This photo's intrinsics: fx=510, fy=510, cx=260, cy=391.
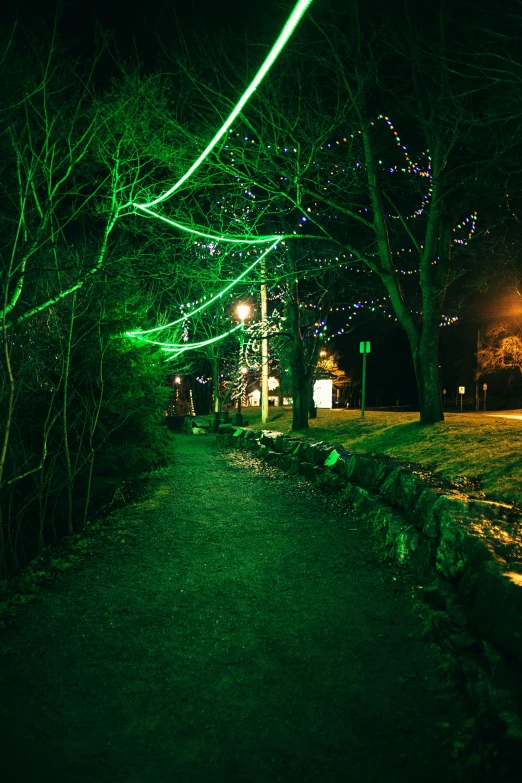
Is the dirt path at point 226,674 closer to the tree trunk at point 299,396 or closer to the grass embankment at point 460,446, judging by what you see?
the grass embankment at point 460,446

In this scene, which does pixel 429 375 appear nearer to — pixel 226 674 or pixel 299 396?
pixel 299 396

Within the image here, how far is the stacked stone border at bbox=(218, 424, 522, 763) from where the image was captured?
9.52ft

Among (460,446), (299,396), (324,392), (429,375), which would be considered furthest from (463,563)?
(324,392)

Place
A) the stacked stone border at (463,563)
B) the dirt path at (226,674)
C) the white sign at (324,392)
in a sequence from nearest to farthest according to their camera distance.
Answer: the dirt path at (226,674) < the stacked stone border at (463,563) < the white sign at (324,392)

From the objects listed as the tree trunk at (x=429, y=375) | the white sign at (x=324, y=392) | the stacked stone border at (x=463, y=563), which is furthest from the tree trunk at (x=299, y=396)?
the white sign at (x=324, y=392)

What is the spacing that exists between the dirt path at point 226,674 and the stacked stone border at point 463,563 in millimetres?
250

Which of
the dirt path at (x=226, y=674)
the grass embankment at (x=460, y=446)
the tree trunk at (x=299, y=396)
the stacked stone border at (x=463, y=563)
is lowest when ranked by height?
the dirt path at (x=226, y=674)

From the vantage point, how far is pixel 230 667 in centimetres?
356

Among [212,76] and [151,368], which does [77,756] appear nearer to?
[151,368]

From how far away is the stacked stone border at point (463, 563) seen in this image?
2902 mm

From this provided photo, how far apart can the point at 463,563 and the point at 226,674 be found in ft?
6.80

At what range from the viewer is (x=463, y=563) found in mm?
4152

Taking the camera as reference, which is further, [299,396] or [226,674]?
[299,396]

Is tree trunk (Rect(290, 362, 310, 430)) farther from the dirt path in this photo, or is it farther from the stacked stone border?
the dirt path
